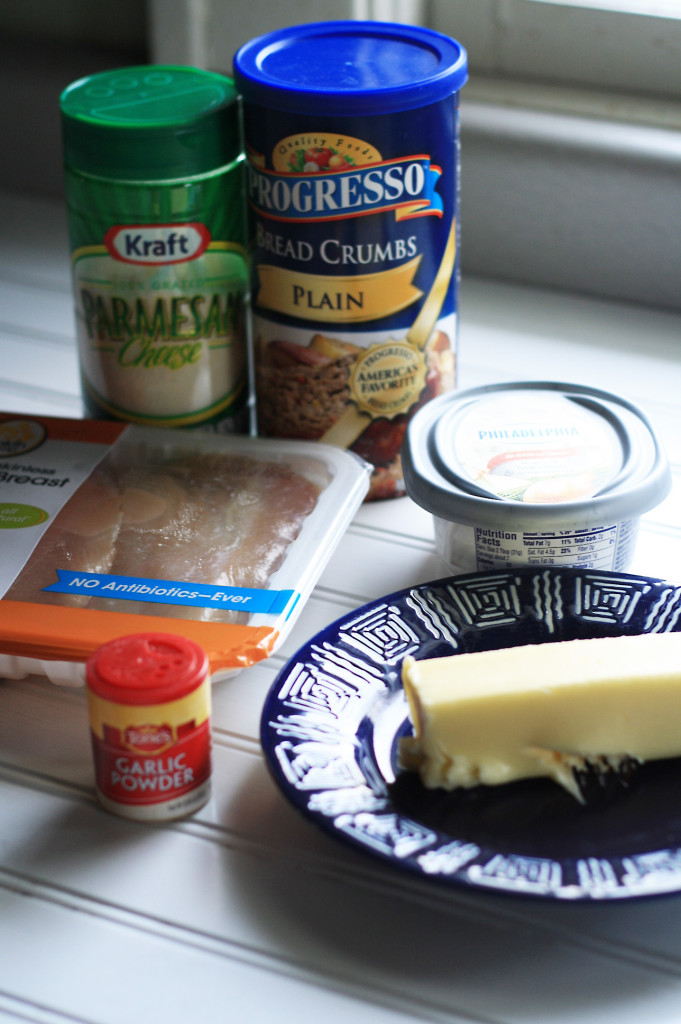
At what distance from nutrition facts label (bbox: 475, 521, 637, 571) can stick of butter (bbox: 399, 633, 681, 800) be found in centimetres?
13

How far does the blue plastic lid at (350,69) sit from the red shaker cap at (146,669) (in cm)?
40

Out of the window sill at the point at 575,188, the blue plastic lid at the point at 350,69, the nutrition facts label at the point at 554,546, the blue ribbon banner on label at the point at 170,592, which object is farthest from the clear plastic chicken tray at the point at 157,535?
the window sill at the point at 575,188

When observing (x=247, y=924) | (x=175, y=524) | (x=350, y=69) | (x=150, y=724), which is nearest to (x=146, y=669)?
(x=150, y=724)

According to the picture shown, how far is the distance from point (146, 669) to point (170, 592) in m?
0.16

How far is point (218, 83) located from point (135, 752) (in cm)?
55

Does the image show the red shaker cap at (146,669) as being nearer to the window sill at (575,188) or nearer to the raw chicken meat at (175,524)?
the raw chicken meat at (175,524)

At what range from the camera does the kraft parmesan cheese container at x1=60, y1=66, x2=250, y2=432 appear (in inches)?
33.5

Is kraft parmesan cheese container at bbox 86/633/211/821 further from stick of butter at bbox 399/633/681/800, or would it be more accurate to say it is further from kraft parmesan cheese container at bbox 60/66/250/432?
kraft parmesan cheese container at bbox 60/66/250/432

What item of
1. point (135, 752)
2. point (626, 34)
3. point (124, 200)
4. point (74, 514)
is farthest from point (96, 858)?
point (626, 34)

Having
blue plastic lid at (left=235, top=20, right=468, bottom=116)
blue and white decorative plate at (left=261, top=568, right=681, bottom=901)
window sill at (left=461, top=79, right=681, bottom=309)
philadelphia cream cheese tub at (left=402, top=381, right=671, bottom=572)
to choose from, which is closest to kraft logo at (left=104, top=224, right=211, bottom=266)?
blue plastic lid at (left=235, top=20, right=468, bottom=116)

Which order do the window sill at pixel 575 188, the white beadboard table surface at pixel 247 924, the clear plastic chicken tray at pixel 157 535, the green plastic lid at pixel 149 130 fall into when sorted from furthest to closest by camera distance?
the window sill at pixel 575 188
the green plastic lid at pixel 149 130
the clear plastic chicken tray at pixel 157 535
the white beadboard table surface at pixel 247 924

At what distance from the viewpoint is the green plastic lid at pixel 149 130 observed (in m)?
0.84

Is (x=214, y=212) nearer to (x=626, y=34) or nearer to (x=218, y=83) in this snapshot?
(x=218, y=83)

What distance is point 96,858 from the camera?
0.63 meters
